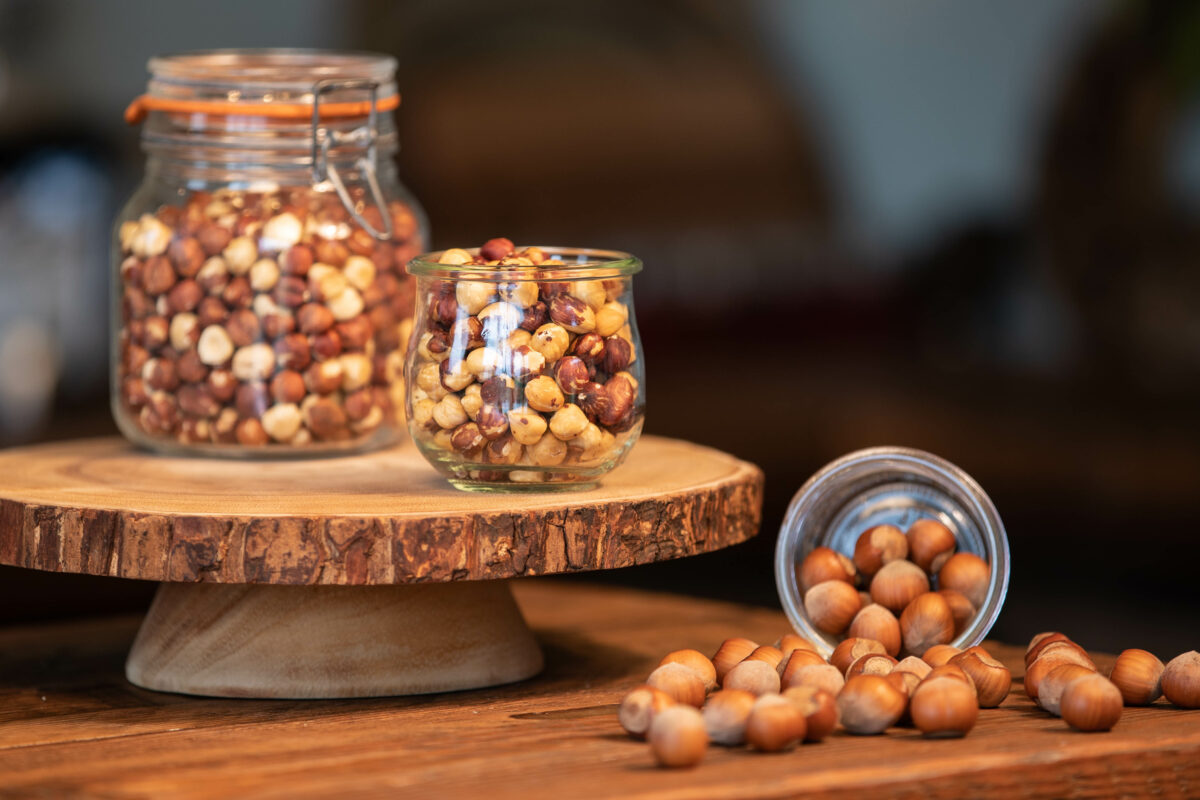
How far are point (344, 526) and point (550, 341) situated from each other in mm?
162

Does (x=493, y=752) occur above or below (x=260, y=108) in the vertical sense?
below

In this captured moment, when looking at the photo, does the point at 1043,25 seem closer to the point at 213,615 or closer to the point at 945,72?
the point at 945,72

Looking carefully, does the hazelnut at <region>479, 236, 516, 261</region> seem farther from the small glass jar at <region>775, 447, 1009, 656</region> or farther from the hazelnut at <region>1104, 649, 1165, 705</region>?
the hazelnut at <region>1104, 649, 1165, 705</region>

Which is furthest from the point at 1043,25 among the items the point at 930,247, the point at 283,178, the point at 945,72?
the point at 283,178

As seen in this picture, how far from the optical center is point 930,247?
7.45ft

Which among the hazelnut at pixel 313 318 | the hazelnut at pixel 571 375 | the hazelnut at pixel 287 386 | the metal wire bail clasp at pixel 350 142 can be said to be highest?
the metal wire bail clasp at pixel 350 142

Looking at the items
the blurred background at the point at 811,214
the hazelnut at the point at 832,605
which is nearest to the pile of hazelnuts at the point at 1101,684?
the hazelnut at the point at 832,605

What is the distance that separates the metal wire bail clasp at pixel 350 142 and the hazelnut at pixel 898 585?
0.41 m

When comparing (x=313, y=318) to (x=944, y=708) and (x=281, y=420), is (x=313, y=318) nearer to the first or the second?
(x=281, y=420)

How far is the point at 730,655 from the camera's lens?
1.03 m

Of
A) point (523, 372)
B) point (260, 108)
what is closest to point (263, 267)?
point (260, 108)

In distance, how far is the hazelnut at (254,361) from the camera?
1123mm

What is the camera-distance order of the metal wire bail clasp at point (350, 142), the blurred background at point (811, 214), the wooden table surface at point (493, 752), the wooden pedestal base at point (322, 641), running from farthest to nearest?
the blurred background at point (811, 214)
the metal wire bail clasp at point (350, 142)
the wooden pedestal base at point (322, 641)
the wooden table surface at point (493, 752)

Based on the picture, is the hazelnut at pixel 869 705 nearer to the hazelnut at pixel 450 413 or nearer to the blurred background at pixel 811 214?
the hazelnut at pixel 450 413
